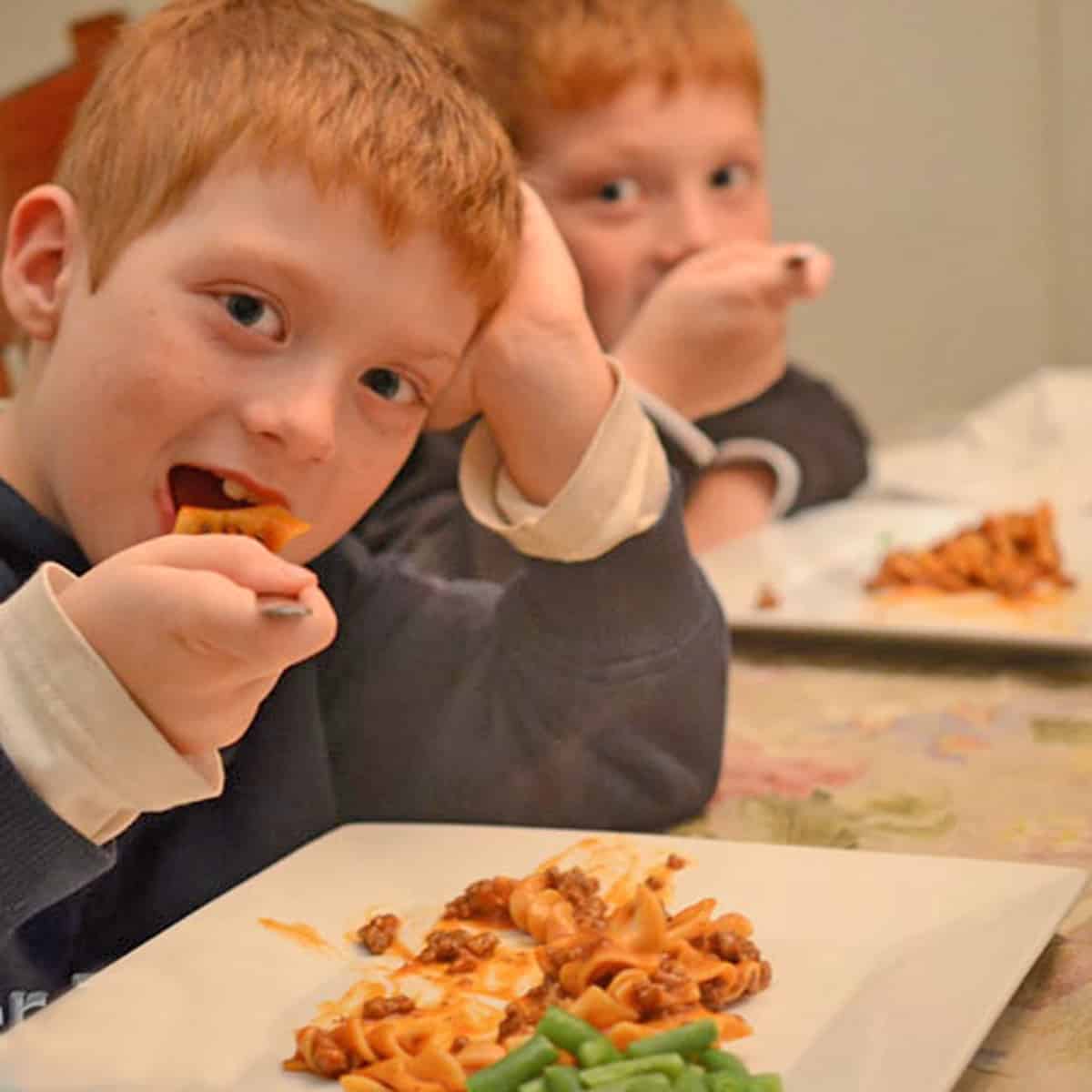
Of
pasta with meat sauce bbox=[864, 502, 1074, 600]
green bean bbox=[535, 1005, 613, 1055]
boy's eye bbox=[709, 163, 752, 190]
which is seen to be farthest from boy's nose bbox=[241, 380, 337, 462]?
boy's eye bbox=[709, 163, 752, 190]

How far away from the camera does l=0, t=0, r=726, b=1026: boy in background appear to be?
572mm

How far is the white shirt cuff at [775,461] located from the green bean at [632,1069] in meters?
0.94

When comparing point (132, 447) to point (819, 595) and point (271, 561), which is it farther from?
point (819, 595)

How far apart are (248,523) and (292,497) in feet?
0.17

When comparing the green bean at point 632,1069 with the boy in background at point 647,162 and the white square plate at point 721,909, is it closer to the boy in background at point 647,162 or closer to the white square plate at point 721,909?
the white square plate at point 721,909

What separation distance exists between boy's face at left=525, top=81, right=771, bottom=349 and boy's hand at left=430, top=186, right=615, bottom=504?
47 cm

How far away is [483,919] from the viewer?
0.70 m

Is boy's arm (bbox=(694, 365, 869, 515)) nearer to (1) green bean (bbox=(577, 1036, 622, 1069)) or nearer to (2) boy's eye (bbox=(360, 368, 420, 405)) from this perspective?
(2) boy's eye (bbox=(360, 368, 420, 405))

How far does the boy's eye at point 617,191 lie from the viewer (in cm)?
134

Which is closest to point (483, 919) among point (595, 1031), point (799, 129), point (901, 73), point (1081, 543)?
point (595, 1031)

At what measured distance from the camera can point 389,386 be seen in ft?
2.58

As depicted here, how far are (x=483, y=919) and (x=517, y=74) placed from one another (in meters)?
0.79

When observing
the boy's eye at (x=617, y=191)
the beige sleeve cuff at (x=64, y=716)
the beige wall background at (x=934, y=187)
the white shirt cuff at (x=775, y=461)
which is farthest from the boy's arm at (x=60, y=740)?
the beige wall background at (x=934, y=187)

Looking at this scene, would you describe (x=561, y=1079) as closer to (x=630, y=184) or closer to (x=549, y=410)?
(x=549, y=410)
